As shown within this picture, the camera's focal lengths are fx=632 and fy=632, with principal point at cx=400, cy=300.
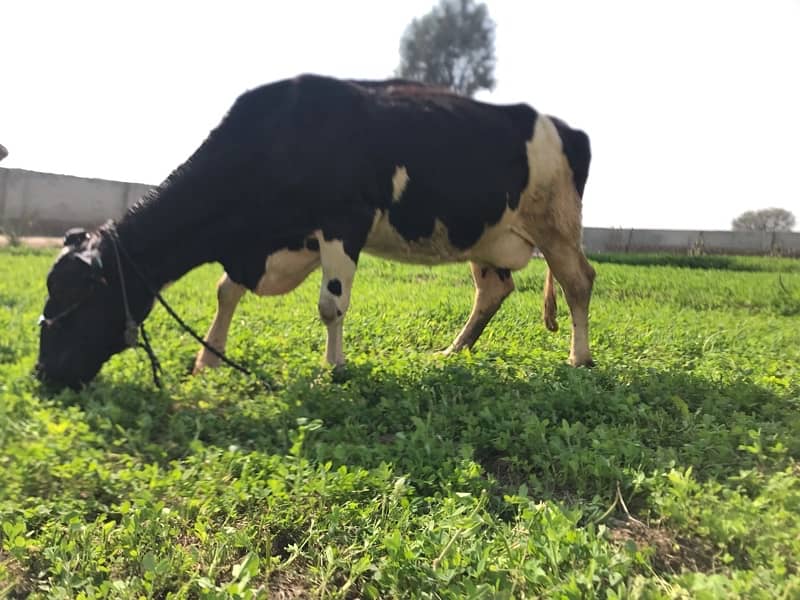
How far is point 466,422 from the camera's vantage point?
116 inches

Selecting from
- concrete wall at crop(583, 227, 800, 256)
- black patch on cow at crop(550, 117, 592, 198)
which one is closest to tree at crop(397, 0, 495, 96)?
concrete wall at crop(583, 227, 800, 256)

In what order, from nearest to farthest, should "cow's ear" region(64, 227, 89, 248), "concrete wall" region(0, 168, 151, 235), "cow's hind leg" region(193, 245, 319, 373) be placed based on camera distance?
"cow's ear" region(64, 227, 89, 248) → "cow's hind leg" region(193, 245, 319, 373) → "concrete wall" region(0, 168, 151, 235)

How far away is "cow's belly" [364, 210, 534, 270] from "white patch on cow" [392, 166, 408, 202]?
0.14 metres

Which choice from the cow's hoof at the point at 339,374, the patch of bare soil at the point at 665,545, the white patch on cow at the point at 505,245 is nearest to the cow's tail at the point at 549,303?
the white patch on cow at the point at 505,245

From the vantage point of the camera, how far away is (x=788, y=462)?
2588mm

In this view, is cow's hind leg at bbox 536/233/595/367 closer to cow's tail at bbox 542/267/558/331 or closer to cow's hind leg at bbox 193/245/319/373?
cow's tail at bbox 542/267/558/331

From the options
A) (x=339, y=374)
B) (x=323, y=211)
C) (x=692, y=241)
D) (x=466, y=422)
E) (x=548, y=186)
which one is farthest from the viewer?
(x=692, y=241)

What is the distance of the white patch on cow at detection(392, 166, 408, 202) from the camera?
409 cm

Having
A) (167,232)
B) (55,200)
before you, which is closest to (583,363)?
(167,232)

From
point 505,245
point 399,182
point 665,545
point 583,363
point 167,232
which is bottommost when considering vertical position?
point 665,545

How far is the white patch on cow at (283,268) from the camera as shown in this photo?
13.7ft

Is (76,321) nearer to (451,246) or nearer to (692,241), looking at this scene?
(451,246)

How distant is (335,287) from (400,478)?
1.81 m

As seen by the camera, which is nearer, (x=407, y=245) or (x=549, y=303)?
(x=407, y=245)
